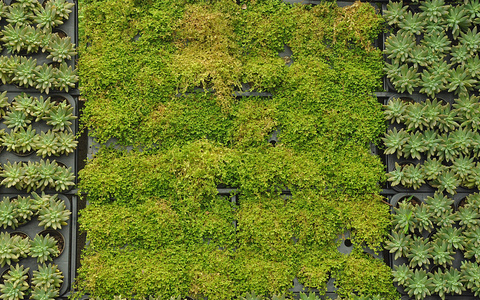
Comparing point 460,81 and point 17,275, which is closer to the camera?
point 17,275

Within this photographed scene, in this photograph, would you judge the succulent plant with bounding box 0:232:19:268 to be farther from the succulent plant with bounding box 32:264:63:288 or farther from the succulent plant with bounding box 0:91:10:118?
the succulent plant with bounding box 0:91:10:118

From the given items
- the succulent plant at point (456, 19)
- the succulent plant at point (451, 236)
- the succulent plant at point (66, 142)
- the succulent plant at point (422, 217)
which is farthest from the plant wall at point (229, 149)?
the succulent plant at point (456, 19)

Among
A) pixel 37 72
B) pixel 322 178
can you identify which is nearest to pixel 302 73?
pixel 322 178

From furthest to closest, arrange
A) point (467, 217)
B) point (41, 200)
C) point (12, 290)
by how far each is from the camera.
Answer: point (467, 217)
point (41, 200)
point (12, 290)

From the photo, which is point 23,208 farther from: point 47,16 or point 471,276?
point 471,276

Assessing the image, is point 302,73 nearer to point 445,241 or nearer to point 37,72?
point 445,241

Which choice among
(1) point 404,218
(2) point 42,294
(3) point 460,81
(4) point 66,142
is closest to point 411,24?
(3) point 460,81

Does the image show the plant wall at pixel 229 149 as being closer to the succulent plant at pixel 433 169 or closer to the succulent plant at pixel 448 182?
the succulent plant at pixel 433 169

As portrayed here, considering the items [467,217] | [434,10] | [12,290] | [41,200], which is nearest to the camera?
[12,290]
